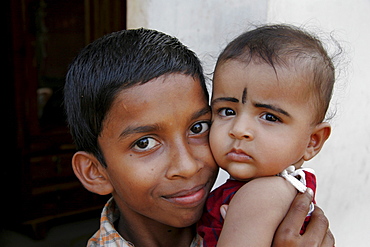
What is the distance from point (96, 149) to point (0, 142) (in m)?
2.66

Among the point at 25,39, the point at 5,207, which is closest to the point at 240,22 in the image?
the point at 25,39

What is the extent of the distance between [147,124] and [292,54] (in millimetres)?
460

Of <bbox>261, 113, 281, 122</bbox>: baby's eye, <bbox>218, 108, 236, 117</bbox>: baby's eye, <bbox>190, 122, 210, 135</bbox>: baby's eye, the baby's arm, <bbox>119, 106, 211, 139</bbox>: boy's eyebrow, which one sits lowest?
the baby's arm

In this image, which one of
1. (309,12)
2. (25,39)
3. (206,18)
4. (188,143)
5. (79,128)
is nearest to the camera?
(188,143)

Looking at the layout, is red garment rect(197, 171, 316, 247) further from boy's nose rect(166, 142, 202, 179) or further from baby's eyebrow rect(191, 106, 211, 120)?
baby's eyebrow rect(191, 106, 211, 120)

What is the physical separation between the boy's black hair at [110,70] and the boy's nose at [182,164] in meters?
0.22

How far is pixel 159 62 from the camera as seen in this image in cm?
132

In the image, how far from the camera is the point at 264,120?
4.03 ft

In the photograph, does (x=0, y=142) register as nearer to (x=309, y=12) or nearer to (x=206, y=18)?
(x=206, y=18)

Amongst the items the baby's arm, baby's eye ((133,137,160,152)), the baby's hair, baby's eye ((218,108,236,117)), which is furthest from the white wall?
the baby's arm

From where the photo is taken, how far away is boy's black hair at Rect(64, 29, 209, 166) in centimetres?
129

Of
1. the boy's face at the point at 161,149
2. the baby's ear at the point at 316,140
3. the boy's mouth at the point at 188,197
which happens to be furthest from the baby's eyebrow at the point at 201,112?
the baby's ear at the point at 316,140

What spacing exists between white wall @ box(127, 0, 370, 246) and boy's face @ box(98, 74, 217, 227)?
614mm

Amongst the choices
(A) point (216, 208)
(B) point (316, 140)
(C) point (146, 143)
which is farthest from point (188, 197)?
(B) point (316, 140)
